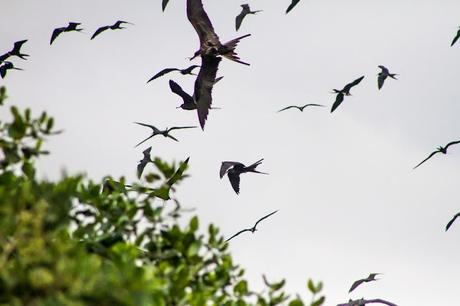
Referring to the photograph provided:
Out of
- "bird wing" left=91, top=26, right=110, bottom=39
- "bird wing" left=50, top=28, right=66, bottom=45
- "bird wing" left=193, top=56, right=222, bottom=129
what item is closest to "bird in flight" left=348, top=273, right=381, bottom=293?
"bird wing" left=193, top=56, right=222, bottom=129

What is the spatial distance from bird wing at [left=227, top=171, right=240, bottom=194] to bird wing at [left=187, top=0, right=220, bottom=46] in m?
2.43

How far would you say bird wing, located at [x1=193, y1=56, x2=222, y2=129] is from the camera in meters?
16.6

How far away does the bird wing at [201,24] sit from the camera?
1677 cm

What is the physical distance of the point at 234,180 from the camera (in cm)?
1591

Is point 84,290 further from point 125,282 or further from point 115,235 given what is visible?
point 115,235

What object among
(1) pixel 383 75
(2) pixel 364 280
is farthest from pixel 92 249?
(1) pixel 383 75

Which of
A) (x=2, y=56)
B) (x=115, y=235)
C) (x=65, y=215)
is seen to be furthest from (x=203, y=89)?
(x=65, y=215)

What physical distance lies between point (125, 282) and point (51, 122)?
5.00 feet

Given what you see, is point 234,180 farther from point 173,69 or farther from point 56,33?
point 56,33

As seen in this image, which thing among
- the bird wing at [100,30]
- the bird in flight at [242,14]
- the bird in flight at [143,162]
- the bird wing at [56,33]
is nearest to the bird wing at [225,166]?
the bird in flight at [143,162]

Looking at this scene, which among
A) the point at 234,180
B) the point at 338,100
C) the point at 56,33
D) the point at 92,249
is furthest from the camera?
the point at 56,33

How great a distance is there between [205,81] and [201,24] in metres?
1.04

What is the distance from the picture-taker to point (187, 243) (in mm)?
6691

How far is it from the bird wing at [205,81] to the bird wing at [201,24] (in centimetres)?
35
